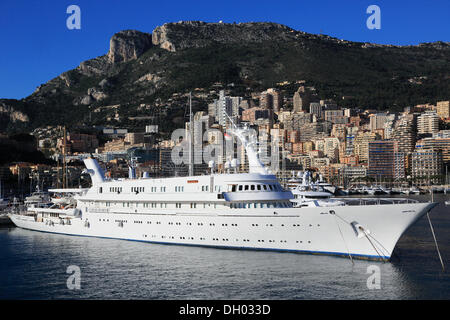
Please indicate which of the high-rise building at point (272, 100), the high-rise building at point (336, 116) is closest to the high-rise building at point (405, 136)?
the high-rise building at point (336, 116)

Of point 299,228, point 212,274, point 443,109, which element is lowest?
point 212,274

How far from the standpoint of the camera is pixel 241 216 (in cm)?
2708

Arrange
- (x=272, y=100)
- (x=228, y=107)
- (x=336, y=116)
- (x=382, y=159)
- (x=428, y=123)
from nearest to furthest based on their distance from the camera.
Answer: (x=382, y=159)
(x=428, y=123)
(x=228, y=107)
(x=336, y=116)
(x=272, y=100)

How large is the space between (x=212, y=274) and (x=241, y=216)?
4766 mm

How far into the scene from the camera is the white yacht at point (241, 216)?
969 inches

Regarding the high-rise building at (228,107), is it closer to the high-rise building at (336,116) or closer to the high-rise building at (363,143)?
the high-rise building at (336,116)

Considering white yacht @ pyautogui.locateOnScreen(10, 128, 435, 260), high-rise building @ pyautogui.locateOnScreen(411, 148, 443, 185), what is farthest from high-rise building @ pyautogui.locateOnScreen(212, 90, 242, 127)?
white yacht @ pyautogui.locateOnScreen(10, 128, 435, 260)

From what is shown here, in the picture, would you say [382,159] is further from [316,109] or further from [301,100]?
[301,100]

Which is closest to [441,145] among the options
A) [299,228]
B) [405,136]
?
[405,136]

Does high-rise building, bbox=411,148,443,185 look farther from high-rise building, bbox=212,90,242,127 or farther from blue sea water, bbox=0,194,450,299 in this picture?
blue sea water, bbox=0,194,450,299

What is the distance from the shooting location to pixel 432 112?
527 ft

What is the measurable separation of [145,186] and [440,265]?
721 inches

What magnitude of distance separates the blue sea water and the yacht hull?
0.57 metres
